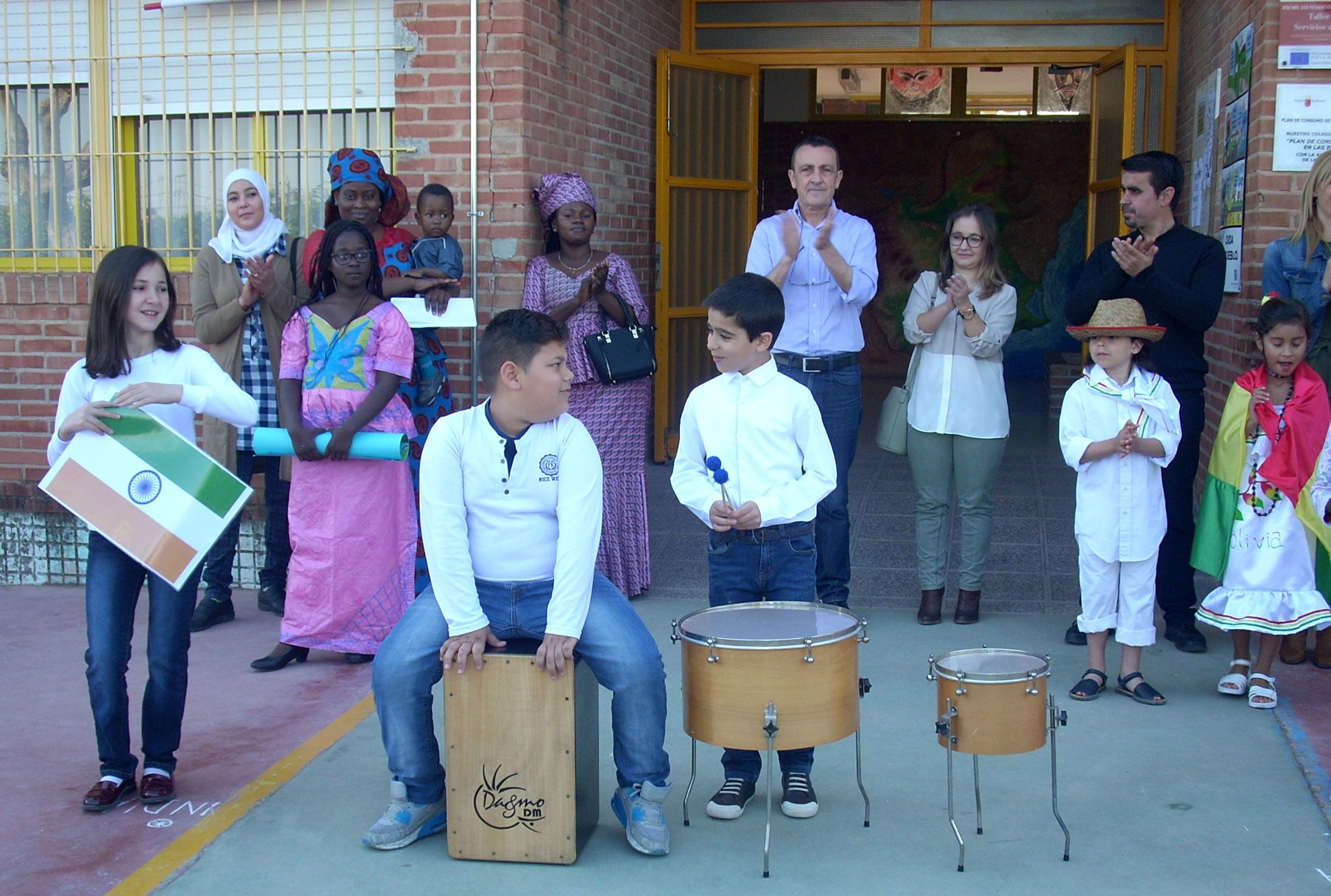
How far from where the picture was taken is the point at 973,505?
5.93m

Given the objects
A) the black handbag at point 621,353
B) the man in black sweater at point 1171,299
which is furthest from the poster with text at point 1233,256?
the black handbag at point 621,353

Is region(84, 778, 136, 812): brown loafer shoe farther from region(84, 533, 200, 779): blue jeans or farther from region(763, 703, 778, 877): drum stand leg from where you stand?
region(763, 703, 778, 877): drum stand leg

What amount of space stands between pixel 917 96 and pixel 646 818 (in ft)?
44.3

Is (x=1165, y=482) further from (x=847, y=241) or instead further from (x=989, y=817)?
(x=989, y=817)

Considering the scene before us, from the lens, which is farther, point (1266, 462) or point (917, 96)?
point (917, 96)

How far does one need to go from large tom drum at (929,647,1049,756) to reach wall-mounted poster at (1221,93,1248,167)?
3.98m

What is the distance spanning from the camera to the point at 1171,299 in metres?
5.32

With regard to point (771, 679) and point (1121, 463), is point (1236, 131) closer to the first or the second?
point (1121, 463)

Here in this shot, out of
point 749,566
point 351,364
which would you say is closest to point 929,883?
point 749,566

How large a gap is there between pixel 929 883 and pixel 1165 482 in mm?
2648

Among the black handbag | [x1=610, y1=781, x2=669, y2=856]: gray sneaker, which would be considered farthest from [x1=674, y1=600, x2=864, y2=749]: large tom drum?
the black handbag

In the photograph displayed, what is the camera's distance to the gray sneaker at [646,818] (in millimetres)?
3746

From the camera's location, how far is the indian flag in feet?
12.9

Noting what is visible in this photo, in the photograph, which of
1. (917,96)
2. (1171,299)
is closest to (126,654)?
(1171,299)
